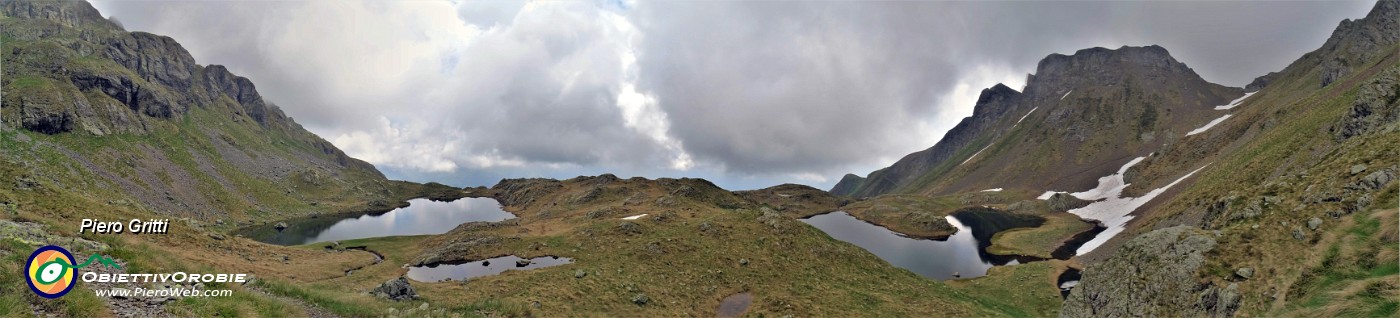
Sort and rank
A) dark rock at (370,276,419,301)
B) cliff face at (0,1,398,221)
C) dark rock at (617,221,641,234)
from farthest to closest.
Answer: cliff face at (0,1,398,221) < dark rock at (617,221,641,234) < dark rock at (370,276,419,301)

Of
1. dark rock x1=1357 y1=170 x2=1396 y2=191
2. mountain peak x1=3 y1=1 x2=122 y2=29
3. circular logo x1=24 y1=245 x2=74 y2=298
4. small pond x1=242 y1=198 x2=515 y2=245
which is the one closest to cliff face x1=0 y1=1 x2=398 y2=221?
mountain peak x1=3 y1=1 x2=122 y2=29

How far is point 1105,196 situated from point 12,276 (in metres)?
199

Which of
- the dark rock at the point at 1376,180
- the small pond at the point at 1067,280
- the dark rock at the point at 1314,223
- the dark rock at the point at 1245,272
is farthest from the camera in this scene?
the small pond at the point at 1067,280

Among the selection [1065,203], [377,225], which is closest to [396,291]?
[377,225]

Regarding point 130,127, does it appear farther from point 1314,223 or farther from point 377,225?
point 1314,223

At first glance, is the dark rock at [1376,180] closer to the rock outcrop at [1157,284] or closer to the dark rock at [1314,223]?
the dark rock at [1314,223]

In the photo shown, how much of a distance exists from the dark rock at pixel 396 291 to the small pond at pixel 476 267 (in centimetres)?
1403

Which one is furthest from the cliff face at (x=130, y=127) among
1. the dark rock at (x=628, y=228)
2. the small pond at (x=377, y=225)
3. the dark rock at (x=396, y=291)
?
the dark rock at (x=628, y=228)

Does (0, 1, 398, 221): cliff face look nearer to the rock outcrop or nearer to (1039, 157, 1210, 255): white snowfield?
the rock outcrop

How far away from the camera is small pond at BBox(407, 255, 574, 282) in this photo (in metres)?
44.5

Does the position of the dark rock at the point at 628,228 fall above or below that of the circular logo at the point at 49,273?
below

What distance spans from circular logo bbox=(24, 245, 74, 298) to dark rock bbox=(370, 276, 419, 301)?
48.0 feet

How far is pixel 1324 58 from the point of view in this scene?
623ft

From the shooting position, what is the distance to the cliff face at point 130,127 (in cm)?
9712
